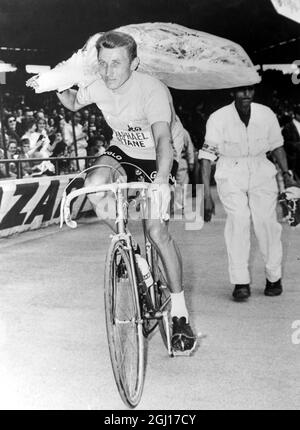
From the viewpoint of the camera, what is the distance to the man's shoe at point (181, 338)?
3.88 m

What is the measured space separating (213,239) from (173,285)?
5092mm

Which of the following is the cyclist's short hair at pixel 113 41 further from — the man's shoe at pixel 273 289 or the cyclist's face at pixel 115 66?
the man's shoe at pixel 273 289

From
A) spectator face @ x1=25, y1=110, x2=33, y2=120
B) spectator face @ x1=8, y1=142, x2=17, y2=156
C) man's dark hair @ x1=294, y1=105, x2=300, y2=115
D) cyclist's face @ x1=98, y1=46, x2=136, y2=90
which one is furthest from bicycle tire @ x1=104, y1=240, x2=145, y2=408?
man's dark hair @ x1=294, y1=105, x2=300, y2=115

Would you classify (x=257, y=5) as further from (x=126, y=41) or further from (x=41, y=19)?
(x=126, y=41)

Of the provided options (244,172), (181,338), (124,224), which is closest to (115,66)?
(124,224)

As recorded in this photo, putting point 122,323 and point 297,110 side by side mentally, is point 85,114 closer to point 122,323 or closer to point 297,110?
point 297,110

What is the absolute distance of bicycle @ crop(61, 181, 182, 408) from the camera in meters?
3.27

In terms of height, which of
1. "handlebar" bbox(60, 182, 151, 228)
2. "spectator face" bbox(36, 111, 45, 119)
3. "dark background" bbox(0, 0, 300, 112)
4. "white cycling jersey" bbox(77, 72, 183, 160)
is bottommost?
"handlebar" bbox(60, 182, 151, 228)

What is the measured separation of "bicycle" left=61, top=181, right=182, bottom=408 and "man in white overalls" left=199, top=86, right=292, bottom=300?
1.96 meters

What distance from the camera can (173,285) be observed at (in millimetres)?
3918

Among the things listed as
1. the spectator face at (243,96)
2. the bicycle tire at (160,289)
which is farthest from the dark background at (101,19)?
the bicycle tire at (160,289)

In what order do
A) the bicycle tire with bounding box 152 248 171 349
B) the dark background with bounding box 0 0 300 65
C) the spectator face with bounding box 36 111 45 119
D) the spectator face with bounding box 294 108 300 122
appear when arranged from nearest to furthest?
the bicycle tire with bounding box 152 248 171 349
the dark background with bounding box 0 0 300 65
the spectator face with bounding box 36 111 45 119
the spectator face with bounding box 294 108 300 122

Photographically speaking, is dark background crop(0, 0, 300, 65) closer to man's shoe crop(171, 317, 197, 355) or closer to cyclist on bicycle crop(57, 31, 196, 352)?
cyclist on bicycle crop(57, 31, 196, 352)

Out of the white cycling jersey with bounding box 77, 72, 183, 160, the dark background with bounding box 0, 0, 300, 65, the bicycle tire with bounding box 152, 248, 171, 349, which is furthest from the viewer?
the dark background with bounding box 0, 0, 300, 65
